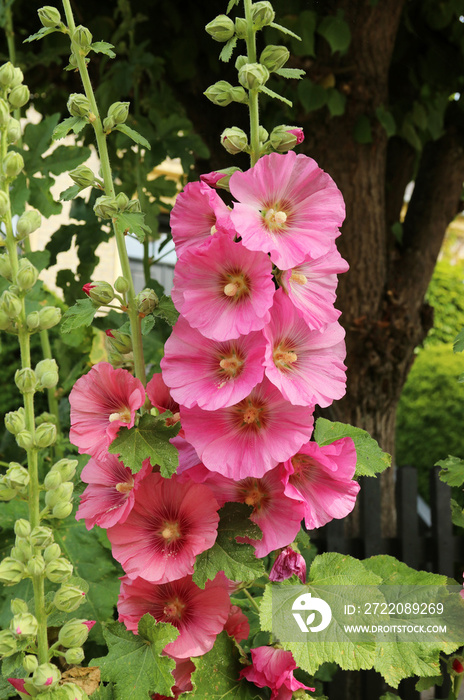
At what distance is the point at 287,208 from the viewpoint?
2.12 feet

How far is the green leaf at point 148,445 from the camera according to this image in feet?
1.90

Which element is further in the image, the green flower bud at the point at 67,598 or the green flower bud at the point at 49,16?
the green flower bud at the point at 49,16

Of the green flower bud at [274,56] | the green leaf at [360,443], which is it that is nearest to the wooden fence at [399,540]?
the green leaf at [360,443]

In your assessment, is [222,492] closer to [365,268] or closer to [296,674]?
[296,674]

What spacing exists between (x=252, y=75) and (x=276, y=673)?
535 millimetres

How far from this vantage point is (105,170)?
662 millimetres

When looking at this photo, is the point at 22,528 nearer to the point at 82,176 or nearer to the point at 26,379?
the point at 26,379

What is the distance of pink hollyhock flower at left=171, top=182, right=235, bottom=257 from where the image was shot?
0.65 m

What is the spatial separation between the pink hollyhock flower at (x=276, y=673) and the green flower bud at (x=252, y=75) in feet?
1.69

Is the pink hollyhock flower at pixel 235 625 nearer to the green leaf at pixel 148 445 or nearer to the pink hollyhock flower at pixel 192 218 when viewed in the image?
the green leaf at pixel 148 445

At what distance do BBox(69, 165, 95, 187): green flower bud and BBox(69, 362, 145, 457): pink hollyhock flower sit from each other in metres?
0.18

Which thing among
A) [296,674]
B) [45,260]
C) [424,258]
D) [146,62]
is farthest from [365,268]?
[296,674]

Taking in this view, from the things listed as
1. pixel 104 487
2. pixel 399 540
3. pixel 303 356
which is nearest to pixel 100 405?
pixel 104 487

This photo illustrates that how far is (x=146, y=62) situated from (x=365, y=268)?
85cm
